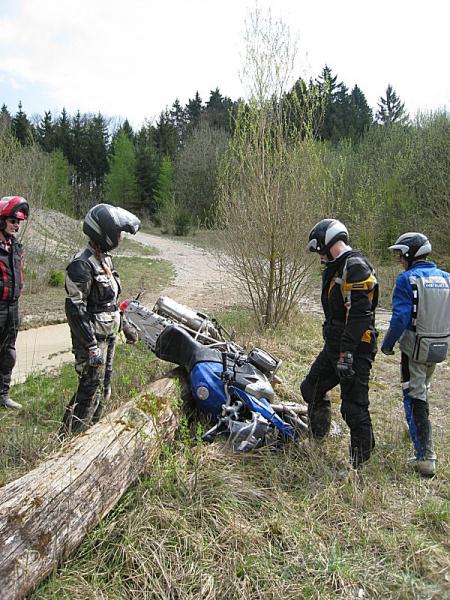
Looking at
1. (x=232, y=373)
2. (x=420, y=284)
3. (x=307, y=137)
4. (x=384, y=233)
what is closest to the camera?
(x=420, y=284)

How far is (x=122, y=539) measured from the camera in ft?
8.80

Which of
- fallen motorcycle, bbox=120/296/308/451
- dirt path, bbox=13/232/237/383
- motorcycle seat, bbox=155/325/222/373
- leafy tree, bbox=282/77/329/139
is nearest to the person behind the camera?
fallen motorcycle, bbox=120/296/308/451

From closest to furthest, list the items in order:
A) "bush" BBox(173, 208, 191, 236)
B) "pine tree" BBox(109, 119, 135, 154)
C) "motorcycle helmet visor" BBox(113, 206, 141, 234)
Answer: "motorcycle helmet visor" BBox(113, 206, 141, 234) < "bush" BBox(173, 208, 191, 236) < "pine tree" BBox(109, 119, 135, 154)

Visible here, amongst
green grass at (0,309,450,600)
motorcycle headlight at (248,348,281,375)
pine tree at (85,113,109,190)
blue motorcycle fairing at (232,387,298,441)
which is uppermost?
pine tree at (85,113,109,190)

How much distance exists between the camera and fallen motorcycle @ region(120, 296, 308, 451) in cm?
377

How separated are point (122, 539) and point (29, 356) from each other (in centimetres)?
540

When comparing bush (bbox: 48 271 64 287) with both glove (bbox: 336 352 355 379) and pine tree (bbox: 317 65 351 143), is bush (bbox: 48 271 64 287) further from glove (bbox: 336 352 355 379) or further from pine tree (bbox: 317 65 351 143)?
pine tree (bbox: 317 65 351 143)

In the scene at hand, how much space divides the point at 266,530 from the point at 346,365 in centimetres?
127

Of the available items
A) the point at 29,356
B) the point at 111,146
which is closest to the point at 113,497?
the point at 29,356

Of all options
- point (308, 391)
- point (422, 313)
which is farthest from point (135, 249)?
point (422, 313)

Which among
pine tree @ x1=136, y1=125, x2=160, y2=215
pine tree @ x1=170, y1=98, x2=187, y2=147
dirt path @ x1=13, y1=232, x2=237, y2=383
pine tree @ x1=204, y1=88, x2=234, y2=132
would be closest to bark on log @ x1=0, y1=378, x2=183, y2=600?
dirt path @ x1=13, y1=232, x2=237, y2=383

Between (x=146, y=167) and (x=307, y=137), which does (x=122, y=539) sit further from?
(x=146, y=167)

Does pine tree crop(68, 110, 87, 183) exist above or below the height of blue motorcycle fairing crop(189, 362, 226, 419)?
above

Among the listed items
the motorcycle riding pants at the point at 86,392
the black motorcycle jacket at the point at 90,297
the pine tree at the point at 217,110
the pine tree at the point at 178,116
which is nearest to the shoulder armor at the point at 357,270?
the black motorcycle jacket at the point at 90,297
